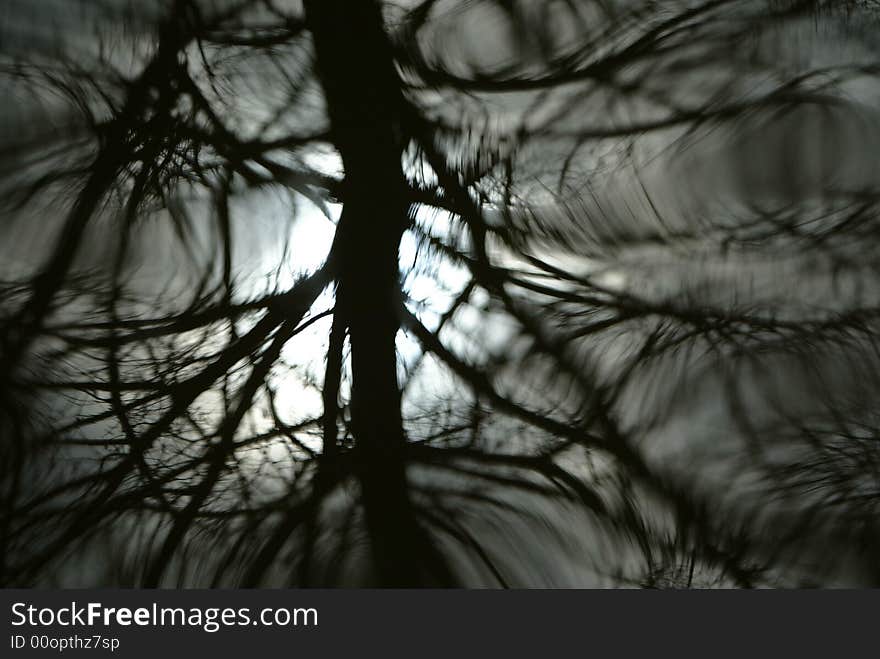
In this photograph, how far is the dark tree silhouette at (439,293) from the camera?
0.68m

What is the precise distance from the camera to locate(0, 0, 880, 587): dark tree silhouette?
0.68m

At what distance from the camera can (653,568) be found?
0.68m

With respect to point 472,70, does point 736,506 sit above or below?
below

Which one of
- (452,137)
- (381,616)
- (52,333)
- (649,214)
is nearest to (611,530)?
(381,616)

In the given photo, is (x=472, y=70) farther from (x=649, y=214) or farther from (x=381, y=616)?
(x=381, y=616)

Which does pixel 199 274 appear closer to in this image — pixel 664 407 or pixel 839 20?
pixel 664 407

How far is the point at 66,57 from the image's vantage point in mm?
745

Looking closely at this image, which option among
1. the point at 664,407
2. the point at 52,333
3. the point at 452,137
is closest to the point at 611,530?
the point at 664,407

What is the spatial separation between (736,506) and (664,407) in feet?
0.49

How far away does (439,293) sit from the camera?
0.73 meters

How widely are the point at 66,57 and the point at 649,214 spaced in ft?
2.68

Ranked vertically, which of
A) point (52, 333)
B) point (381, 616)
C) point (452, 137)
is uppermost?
point (452, 137)

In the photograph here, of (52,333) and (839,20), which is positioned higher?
(839,20)

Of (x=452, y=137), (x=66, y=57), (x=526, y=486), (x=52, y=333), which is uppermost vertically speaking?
(x=66, y=57)
